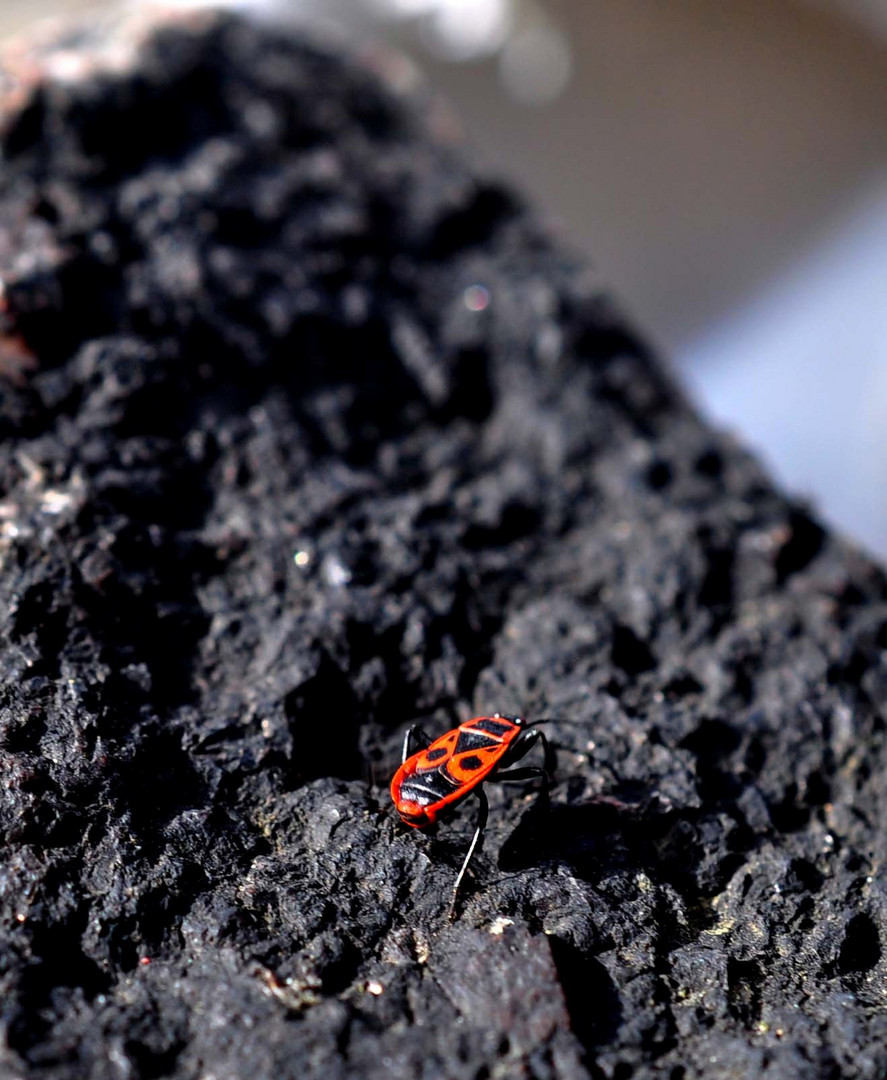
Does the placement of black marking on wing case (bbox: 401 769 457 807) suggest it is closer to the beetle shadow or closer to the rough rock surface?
the rough rock surface

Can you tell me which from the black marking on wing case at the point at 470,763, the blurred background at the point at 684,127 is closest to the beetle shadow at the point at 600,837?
the black marking on wing case at the point at 470,763

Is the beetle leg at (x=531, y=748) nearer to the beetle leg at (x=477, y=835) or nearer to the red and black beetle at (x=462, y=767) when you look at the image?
the red and black beetle at (x=462, y=767)

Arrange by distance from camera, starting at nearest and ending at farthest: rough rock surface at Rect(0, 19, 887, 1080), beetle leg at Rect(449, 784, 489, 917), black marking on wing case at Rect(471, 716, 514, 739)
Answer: rough rock surface at Rect(0, 19, 887, 1080) < beetle leg at Rect(449, 784, 489, 917) < black marking on wing case at Rect(471, 716, 514, 739)

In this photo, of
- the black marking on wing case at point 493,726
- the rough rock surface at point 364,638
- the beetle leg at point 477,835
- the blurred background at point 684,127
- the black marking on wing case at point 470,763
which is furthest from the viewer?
the blurred background at point 684,127

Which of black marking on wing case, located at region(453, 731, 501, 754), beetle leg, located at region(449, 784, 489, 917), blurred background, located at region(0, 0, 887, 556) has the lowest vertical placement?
beetle leg, located at region(449, 784, 489, 917)

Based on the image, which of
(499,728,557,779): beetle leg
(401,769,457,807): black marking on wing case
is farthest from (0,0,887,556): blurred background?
(401,769,457,807): black marking on wing case

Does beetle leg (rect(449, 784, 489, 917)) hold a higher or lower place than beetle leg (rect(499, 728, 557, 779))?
lower

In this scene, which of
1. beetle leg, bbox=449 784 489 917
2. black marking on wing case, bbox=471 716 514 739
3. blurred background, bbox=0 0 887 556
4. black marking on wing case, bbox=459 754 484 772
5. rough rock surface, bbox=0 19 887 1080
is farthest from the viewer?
blurred background, bbox=0 0 887 556
